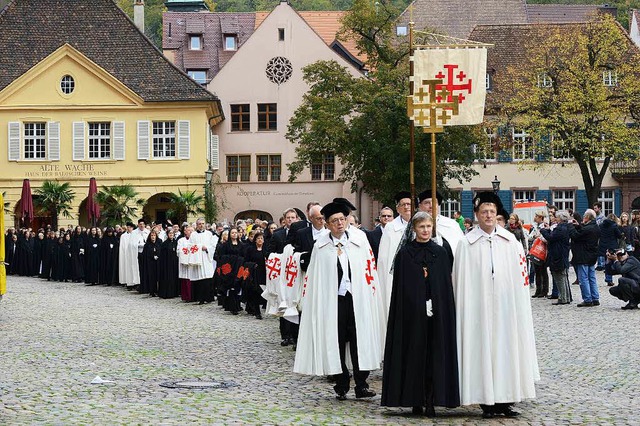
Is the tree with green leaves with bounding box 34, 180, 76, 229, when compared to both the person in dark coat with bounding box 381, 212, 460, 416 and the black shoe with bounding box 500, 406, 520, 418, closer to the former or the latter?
the person in dark coat with bounding box 381, 212, 460, 416

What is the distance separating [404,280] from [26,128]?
47785 millimetres

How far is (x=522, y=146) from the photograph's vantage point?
196ft

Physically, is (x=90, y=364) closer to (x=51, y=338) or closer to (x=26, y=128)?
(x=51, y=338)

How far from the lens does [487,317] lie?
11484mm

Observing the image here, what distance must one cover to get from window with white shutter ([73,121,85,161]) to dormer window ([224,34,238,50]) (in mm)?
23136

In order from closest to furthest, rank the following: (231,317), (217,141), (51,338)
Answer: (51,338) < (231,317) < (217,141)

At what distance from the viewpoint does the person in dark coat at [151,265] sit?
32.0 meters

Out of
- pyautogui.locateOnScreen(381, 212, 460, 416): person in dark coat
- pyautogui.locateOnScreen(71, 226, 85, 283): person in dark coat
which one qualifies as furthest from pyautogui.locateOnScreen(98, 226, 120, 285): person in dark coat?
pyautogui.locateOnScreen(381, 212, 460, 416): person in dark coat

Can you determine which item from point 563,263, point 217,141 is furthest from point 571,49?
point 563,263

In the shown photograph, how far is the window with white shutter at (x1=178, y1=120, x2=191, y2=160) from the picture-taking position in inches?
2243

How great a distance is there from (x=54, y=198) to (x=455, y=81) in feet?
125

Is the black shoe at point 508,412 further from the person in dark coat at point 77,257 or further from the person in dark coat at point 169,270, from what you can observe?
the person in dark coat at point 77,257

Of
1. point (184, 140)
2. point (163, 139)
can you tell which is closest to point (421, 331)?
point (184, 140)

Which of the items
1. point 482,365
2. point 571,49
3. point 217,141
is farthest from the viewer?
point 217,141
